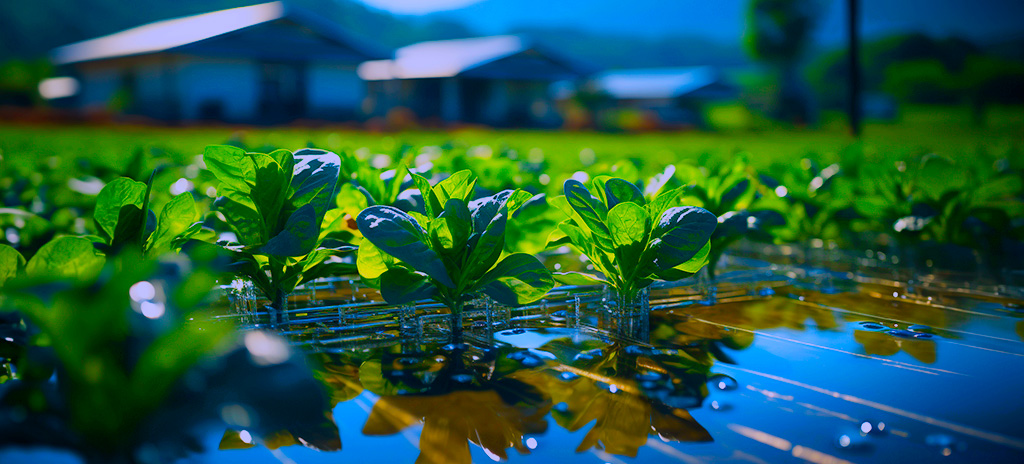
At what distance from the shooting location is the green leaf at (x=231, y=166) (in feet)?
4.35

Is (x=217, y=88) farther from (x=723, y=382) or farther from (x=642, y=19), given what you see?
(x=642, y=19)

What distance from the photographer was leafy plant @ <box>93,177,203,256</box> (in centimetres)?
118

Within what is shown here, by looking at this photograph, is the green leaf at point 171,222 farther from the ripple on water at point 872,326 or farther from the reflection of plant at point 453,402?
the ripple on water at point 872,326

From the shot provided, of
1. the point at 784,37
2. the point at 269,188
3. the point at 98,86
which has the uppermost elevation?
the point at 784,37

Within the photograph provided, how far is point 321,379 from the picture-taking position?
1103 mm

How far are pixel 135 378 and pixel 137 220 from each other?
0.62 meters

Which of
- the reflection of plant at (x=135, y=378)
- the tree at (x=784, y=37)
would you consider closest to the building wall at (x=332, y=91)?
the reflection of plant at (x=135, y=378)

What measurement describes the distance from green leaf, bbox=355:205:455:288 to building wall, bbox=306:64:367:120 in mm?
20525

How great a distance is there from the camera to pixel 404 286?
4.22 feet

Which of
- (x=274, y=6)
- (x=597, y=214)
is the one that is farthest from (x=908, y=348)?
(x=274, y=6)

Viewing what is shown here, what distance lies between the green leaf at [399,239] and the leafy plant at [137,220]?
35 cm

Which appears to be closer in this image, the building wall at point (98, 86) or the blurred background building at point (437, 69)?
the blurred background building at point (437, 69)

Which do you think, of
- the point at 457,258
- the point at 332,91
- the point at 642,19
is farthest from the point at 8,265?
the point at 642,19

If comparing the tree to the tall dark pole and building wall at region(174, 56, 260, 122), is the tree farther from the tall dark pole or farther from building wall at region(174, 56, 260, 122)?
the tall dark pole
